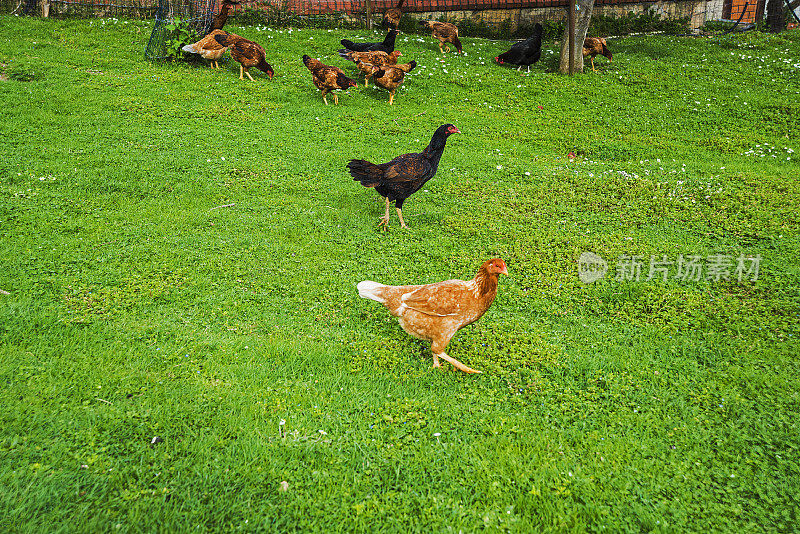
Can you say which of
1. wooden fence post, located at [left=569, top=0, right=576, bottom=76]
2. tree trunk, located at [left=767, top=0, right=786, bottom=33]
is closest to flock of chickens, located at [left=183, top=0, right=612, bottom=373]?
wooden fence post, located at [left=569, top=0, right=576, bottom=76]

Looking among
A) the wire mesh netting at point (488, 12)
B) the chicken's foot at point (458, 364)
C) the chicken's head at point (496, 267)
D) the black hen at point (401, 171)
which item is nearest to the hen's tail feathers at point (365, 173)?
the black hen at point (401, 171)

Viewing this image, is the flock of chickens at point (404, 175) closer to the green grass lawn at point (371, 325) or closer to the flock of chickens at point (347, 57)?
the flock of chickens at point (347, 57)

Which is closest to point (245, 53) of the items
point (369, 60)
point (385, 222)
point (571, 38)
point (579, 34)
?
point (369, 60)

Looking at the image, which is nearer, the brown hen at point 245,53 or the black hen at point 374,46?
the brown hen at point 245,53

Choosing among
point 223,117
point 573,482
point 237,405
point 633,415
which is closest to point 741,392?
point 633,415

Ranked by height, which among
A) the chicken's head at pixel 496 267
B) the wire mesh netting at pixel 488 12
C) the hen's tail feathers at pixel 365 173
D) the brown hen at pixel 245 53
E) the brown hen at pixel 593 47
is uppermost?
the wire mesh netting at pixel 488 12

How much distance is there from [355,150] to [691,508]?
8.85 m

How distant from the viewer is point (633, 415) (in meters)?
4.97

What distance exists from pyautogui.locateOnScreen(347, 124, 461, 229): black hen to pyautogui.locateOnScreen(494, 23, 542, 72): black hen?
9820 millimetres

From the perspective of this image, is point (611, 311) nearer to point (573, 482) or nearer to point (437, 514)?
point (573, 482)

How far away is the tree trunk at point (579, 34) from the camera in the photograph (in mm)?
15141

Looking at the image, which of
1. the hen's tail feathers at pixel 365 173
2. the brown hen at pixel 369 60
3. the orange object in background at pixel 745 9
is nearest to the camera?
the hen's tail feathers at pixel 365 173

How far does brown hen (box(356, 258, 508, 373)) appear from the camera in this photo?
17.3ft

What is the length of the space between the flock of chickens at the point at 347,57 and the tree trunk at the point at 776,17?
8355 millimetres
